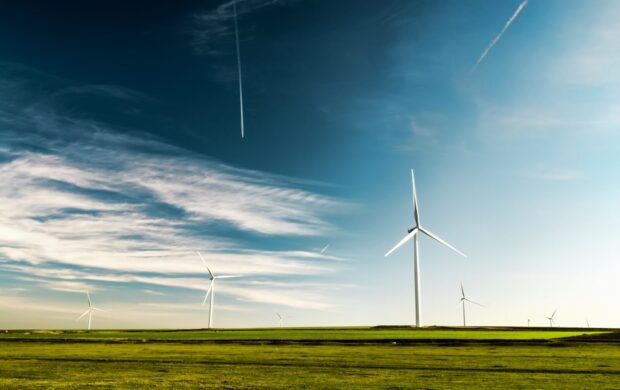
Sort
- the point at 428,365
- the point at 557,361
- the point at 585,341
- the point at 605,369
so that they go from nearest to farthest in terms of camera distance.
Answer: the point at 605,369 → the point at 428,365 → the point at 557,361 → the point at 585,341

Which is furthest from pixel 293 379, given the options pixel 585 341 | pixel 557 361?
pixel 585 341

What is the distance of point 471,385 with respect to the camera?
86.8 feet

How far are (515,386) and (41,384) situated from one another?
92.1ft

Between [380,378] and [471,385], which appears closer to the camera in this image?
[471,385]

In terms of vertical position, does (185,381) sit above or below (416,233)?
below

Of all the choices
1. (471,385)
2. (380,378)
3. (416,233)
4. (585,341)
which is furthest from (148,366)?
(416,233)

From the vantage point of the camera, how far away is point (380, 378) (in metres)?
29.8

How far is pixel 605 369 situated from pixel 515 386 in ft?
42.5

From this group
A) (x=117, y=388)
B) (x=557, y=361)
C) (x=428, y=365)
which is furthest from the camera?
(x=557, y=361)

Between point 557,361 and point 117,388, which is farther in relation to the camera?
point 557,361

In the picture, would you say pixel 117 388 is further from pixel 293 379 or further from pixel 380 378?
pixel 380 378

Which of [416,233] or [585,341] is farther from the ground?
[416,233]

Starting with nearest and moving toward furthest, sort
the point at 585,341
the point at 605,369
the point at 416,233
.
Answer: the point at 605,369, the point at 585,341, the point at 416,233

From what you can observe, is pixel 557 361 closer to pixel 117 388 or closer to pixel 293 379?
pixel 293 379
